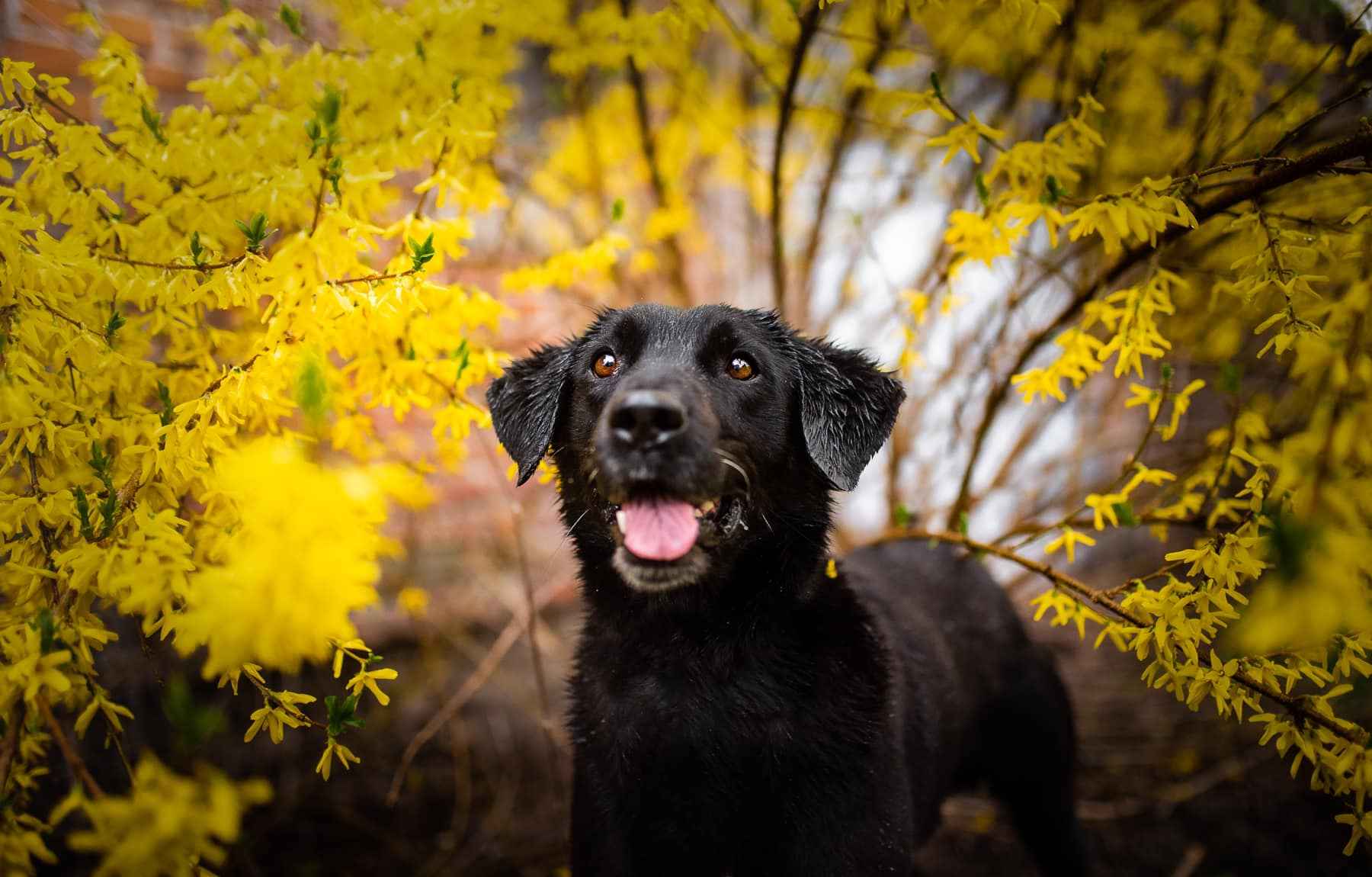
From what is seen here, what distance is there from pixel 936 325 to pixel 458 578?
3793 mm

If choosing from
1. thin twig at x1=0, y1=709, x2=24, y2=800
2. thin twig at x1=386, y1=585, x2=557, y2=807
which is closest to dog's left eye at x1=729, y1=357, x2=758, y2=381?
thin twig at x1=386, y1=585, x2=557, y2=807

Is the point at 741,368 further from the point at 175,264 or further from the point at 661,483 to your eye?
the point at 175,264

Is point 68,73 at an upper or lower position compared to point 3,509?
upper

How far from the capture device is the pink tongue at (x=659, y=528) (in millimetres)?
1966

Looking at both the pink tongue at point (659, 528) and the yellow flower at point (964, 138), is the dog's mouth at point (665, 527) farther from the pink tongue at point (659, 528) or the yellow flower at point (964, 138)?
the yellow flower at point (964, 138)

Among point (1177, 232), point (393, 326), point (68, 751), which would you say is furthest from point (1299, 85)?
point (68, 751)

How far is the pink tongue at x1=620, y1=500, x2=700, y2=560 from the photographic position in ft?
6.45

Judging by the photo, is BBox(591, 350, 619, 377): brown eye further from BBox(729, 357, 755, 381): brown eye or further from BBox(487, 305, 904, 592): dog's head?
BBox(729, 357, 755, 381): brown eye

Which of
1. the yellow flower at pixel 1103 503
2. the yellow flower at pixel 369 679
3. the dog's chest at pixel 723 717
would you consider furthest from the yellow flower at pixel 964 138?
the yellow flower at pixel 369 679

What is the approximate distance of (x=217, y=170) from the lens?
6.96 ft

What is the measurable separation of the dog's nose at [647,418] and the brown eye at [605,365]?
0.49m

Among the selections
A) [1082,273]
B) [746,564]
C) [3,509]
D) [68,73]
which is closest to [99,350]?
[3,509]

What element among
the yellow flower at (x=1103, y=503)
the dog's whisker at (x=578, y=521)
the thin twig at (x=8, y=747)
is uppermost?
the yellow flower at (x=1103, y=503)

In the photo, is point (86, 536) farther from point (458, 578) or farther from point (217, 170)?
point (458, 578)
